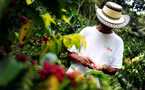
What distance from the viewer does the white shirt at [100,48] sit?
5977 mm

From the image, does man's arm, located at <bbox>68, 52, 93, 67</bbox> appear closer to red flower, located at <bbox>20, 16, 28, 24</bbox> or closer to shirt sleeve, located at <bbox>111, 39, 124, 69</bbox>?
shirt sleeve, located at <bbox>111, 39, 124, 69</bbox>

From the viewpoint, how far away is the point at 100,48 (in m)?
6.04

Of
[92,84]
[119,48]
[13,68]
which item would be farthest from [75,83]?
[119,48]

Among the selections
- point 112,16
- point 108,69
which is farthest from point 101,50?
point 112,16

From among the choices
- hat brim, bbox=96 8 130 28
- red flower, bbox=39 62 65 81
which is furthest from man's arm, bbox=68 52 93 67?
red flower, bbox=39 62 65 81

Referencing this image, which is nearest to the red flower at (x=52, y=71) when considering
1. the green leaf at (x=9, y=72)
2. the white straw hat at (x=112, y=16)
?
the green leaf at (x=9, y=72)

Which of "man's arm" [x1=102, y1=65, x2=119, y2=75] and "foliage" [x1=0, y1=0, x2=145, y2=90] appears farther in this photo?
"man's arm" [x1=102, y1=65, x2=119, y2=75]

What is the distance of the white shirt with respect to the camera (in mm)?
5977

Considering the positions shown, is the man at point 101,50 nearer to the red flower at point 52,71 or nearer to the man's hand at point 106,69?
the man's hand at point 106,69

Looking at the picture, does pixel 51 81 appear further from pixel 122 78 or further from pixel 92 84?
pixel 122 78

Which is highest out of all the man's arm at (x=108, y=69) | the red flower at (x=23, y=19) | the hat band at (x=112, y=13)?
the red flower at (x=23, y=19)

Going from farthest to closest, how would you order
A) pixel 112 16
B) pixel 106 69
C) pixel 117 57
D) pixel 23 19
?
1. pixel 112 16
2. pixel 117 57
3. pixel 106 69
4. pixel 23 19

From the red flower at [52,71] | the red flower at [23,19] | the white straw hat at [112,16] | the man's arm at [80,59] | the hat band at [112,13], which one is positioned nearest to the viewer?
→ the red flower at [52,71]

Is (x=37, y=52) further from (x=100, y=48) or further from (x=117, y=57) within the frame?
(x=117, y=57)
